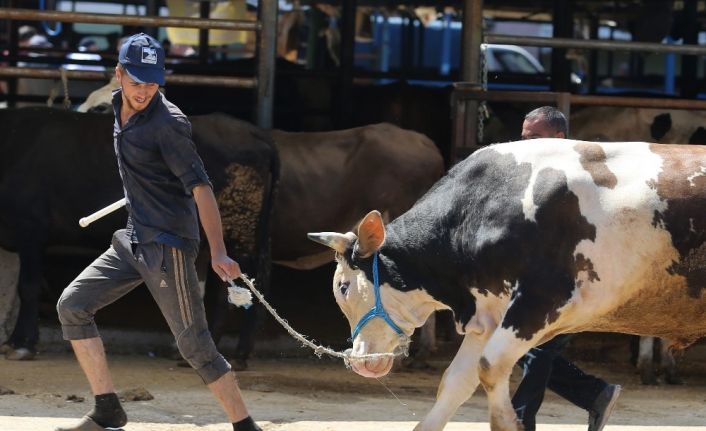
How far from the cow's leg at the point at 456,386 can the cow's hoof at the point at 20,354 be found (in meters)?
3.72

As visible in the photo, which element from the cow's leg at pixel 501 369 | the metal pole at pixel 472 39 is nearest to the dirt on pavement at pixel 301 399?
the cow's leg at pixel 501 369

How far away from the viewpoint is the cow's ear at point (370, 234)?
558 centimetres

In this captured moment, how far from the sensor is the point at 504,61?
21.5m

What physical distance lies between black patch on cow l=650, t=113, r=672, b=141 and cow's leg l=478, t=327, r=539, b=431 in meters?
5.92

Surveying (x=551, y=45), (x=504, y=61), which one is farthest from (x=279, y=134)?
(x=504, y=61)

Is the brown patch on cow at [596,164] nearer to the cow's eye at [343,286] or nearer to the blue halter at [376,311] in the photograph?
the blue halter at [376,311]

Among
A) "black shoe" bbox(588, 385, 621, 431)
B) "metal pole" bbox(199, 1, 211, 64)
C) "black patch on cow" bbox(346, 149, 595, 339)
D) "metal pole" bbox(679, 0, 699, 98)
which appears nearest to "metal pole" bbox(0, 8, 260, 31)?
"black patch on cow" bbox(346, 149, 595, 339)

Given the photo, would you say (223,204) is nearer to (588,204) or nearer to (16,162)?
(16,162)

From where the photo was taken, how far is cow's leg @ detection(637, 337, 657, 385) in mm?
8805

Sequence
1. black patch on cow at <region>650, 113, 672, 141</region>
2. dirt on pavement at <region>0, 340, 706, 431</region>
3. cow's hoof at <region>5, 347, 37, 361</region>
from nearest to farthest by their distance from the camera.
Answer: dirt on pavement at <region>0, 340, 706, 431</region> < cow's hoof at <region>5, 347, 37, 361</region> < black patch on cow at <region>650, 113, 672, 141</region>

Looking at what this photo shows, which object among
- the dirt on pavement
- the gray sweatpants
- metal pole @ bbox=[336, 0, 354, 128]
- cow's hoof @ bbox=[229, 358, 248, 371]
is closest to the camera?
the gray sweatpants

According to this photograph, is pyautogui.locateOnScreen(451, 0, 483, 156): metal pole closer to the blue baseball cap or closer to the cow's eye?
the cow's eye

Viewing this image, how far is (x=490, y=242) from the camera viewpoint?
5352mm

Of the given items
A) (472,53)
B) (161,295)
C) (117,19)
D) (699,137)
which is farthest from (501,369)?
(699,137)
